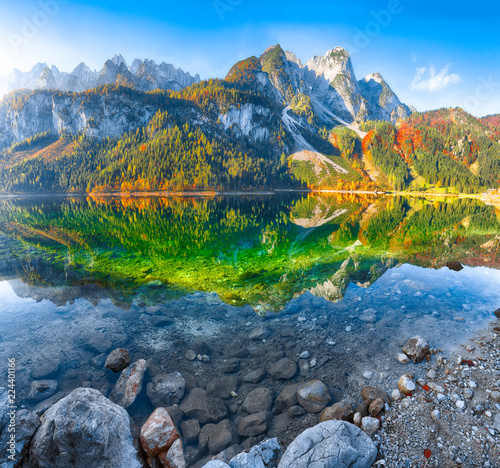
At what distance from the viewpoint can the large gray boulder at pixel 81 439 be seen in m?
5.31

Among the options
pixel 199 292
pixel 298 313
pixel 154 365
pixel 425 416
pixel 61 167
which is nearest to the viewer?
pixel 425 416

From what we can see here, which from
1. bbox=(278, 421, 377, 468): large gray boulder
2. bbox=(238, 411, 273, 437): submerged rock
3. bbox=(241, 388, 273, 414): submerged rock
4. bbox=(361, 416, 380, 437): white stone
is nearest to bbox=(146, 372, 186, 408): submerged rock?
bbox=(241, 388, 273, 414): submerged rock

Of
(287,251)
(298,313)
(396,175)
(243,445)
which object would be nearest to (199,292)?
(298,313)

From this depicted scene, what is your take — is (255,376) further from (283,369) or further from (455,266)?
(455,266)

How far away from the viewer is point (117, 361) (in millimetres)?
9820

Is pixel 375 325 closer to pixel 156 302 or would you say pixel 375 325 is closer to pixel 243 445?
pixel 243 445

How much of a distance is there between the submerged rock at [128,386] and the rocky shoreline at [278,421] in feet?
0.11

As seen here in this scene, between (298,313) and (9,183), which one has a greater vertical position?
(9,183)

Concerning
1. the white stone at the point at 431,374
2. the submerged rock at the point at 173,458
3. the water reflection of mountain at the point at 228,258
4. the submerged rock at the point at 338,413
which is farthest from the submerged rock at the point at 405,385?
the water reflection of mountain at the point at 228,258

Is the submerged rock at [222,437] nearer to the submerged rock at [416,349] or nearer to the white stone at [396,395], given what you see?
the white stone at [396,395]

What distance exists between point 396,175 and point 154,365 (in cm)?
22809

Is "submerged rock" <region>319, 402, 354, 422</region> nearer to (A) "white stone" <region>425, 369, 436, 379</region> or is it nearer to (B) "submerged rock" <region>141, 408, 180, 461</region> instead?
(A) "white stone" <region>425, 369, 436, 379</region>

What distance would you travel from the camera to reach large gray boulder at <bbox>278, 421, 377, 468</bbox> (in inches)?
210

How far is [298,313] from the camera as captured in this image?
1405cm
